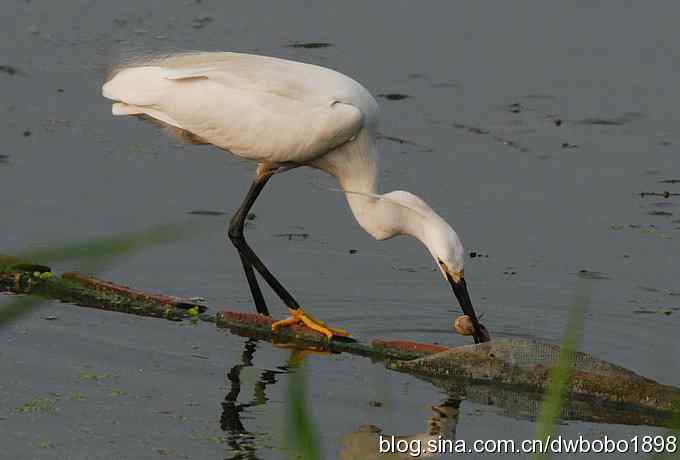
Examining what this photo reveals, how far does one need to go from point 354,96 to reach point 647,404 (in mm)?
2353

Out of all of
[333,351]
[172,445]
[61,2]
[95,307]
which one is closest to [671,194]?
[333,351]

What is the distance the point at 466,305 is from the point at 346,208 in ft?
7.77

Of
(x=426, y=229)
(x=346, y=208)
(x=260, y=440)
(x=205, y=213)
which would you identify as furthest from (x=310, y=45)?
(x=260, y=440)

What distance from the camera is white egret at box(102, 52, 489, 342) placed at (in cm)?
733

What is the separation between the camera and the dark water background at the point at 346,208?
6051 millimetres

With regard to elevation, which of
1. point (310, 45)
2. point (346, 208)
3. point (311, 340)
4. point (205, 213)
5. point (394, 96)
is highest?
point (310, 45)

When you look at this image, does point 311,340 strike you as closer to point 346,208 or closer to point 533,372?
point 533,372

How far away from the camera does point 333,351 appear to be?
6.85m

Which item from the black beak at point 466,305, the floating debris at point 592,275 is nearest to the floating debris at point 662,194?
the floating debris at point 592,275

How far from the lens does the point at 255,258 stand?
7.55 metres

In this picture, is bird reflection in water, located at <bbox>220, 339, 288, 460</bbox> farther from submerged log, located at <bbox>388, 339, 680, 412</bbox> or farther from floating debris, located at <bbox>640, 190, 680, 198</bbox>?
floating debris, located at <bbox>640, 190, 680, 198</bbox>

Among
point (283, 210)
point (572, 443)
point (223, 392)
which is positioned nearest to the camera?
point (572, 443)

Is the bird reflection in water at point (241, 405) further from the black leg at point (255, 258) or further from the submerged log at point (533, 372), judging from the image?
the submerged log at point (533, 372)

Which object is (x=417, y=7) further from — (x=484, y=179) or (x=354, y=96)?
(x=354, y=96)
